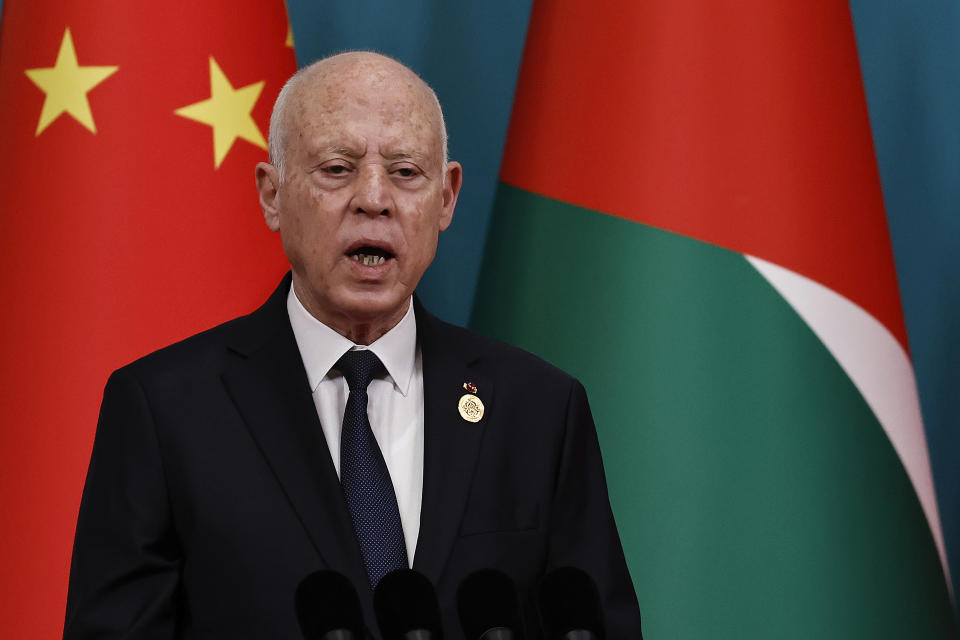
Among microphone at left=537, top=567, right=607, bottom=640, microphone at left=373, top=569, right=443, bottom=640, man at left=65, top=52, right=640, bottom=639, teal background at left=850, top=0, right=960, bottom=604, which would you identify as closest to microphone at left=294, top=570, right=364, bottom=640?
microphone at left=373, top=569, right=443, bottom=640

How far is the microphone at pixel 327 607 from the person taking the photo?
2.73 ft

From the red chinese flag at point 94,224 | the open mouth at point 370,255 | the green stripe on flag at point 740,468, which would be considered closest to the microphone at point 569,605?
the open mouth at point 370,255

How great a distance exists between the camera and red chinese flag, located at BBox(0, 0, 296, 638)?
2092mm

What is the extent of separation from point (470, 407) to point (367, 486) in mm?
170

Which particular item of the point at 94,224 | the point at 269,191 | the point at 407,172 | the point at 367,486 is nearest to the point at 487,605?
the point at 367,486

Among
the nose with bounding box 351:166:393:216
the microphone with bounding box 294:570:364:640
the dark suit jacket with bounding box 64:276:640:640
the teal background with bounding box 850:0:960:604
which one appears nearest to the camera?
the microphone with bounding box 294:570:364:640

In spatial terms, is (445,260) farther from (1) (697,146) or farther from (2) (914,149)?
(2) (914,149)

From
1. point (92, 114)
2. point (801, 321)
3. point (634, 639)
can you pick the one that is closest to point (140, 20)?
point (92, 114)

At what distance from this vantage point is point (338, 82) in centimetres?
138

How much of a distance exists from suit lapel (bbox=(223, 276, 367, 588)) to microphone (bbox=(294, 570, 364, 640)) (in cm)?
37

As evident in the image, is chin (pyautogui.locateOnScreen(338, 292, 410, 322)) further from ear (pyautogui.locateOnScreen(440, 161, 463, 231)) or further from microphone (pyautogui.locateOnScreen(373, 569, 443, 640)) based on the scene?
microphone (pyautogui.locateOnScreen(373, 569, 443, 640))

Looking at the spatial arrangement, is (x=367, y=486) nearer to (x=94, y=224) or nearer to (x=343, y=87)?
(x=343, y=87)

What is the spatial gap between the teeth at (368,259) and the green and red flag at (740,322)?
0.77m

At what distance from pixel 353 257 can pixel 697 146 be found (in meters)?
0.88
